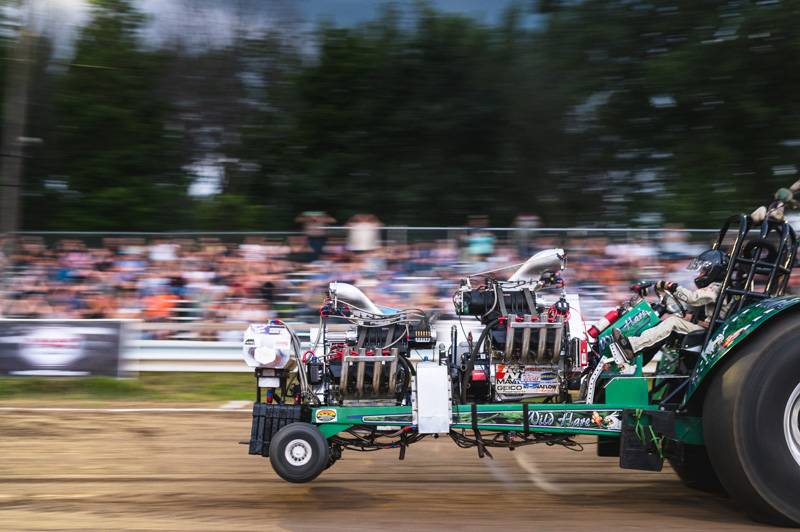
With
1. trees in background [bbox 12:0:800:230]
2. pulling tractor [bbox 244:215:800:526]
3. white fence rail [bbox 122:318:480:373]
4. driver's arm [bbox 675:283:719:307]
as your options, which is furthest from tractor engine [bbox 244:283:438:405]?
trees in background [bbox 12:0:800:230]

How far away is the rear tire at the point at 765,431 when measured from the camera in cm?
471

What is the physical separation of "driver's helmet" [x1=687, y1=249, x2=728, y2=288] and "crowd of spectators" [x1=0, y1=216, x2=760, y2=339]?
484 centimetres

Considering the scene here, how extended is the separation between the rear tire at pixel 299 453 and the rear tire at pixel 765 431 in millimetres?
2303

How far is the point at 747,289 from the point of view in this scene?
5234 mm

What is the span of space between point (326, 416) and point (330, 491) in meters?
0.75

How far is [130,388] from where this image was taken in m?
10.5

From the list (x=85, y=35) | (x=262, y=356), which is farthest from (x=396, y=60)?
(x=262, y=356)

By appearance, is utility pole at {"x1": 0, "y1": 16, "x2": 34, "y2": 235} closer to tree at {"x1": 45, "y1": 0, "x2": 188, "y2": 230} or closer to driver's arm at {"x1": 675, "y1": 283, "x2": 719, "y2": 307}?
tree at {"x1": 45, "y1": 0, "x2": 188, "y2": 230}

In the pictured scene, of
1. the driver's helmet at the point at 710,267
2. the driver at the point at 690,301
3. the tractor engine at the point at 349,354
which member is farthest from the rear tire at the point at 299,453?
the driver's helmet at the point at 710,267

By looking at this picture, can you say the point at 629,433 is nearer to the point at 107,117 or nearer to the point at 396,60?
the point at 396,60

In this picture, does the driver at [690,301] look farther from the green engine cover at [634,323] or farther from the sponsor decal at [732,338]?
the sponsor decal at [732,338]

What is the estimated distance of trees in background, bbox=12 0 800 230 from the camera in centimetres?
1836

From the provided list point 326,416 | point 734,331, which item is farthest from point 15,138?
point 734,331

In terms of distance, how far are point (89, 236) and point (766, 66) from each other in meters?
14.0
